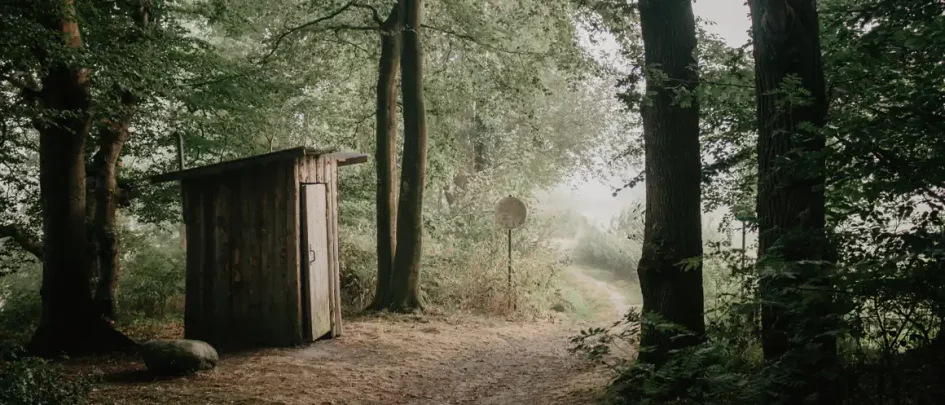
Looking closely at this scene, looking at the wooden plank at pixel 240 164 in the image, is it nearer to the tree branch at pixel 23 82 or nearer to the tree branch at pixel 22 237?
the tree branch at pixel 23 82

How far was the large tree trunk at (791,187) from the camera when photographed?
3.44 m

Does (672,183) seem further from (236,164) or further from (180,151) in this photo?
(180,151)

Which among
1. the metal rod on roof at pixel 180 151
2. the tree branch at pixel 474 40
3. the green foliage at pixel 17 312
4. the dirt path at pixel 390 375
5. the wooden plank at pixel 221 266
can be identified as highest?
the tree branch at pixel 474 40

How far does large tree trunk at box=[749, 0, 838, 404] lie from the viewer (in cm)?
344

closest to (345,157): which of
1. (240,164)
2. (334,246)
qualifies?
(334,246)

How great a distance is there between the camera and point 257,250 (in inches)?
332

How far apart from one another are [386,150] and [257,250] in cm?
375

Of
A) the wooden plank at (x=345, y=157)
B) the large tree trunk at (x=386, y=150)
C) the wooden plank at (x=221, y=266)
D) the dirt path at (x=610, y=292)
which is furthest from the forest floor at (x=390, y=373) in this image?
the dirt path at (x=610, y=292)

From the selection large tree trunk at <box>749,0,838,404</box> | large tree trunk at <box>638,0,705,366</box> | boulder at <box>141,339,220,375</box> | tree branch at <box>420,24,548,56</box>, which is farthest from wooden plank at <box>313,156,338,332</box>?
large tree trunk at <box>749,0,838,404</box>

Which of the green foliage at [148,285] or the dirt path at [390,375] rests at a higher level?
the green foliage at [148,285]

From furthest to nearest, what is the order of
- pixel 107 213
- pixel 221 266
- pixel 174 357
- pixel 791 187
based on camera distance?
pixel 107 213 < pixel 221 266 < pixel 174 357 < pixel 791 187

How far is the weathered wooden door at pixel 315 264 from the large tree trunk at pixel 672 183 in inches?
185

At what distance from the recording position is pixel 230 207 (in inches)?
337

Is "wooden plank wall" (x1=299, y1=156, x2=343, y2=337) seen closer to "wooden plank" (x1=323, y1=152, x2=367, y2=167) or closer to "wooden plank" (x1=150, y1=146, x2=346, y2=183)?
"wooden plank" (x1=323, y1=152, x2=367, y2=167)
